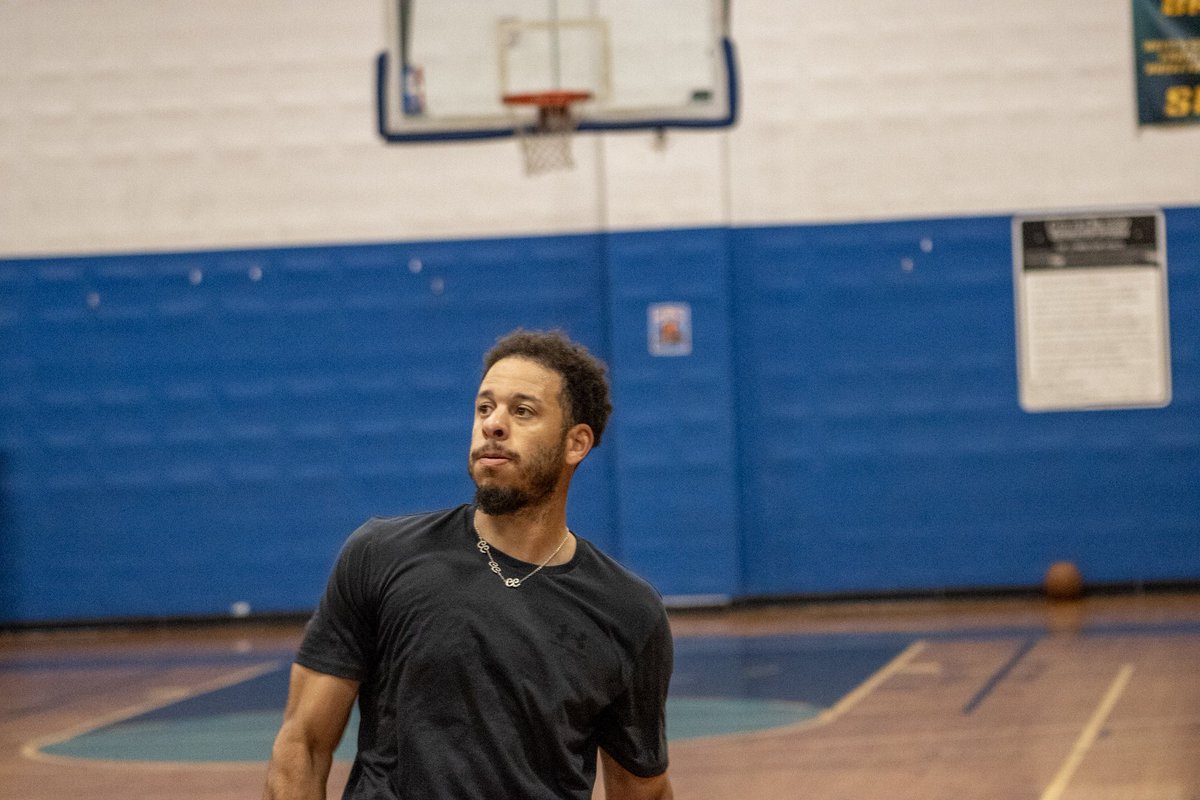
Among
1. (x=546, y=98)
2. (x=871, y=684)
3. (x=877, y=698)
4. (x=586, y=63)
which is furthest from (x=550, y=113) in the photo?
(x=877, y=698)

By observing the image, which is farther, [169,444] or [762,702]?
[169,444]

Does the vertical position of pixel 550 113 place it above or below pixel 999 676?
above

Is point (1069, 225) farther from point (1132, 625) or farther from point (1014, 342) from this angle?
point (1132, 625)

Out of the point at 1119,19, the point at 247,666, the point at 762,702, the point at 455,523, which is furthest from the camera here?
the point at 1119,19

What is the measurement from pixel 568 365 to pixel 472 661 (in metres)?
0.57

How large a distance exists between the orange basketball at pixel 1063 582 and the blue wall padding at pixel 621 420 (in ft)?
0.76

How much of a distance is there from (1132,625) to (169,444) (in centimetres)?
684

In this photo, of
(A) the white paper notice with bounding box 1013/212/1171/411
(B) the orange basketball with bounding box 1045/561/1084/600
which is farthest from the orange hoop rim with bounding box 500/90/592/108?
(B) the orange basketball with bounding box 1045/561/1084/600

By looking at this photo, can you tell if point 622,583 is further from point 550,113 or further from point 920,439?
point 920,439

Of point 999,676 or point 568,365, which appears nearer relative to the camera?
point 568,365

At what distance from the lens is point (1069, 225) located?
468 inches

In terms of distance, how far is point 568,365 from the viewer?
307 cm

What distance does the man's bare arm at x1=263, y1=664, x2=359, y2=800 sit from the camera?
109 inches

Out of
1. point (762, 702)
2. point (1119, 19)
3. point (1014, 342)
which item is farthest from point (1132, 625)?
point (1119, 19)
